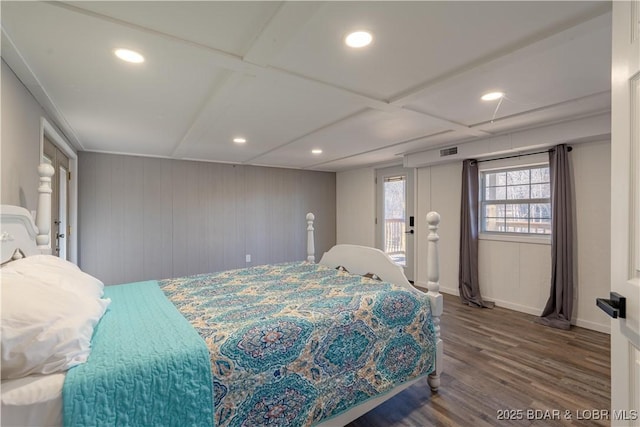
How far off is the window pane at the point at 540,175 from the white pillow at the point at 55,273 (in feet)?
14.5

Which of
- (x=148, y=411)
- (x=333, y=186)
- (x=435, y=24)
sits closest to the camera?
(x=148, y=411)

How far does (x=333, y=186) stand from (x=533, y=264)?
Answer: 13.0 feet

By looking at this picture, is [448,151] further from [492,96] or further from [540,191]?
[492,96]

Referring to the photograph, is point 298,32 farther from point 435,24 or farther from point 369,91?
point 369,91

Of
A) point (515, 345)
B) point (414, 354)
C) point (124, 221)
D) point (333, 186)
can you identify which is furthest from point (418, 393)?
point (333, 186)

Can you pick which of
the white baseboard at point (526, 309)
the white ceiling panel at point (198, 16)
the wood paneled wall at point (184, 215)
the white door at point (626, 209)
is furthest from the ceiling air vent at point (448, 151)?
the white ceiling panel at point (198, 16)

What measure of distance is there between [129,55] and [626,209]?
239cm

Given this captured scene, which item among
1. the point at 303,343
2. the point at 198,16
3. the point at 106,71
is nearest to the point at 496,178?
the point at 303,343

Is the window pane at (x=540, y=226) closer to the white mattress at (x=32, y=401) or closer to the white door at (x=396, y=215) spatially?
the white door at (x=396, y=215)

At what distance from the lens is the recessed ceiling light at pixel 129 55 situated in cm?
168

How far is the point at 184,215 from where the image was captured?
16.2 ft

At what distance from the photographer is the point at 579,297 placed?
10.8 ft

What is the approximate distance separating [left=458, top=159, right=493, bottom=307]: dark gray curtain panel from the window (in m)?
0.19

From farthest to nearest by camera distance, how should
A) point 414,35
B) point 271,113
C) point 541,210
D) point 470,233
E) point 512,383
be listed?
point 470,233, point 541,210, point 271,113, point 512,383, point 414,35
